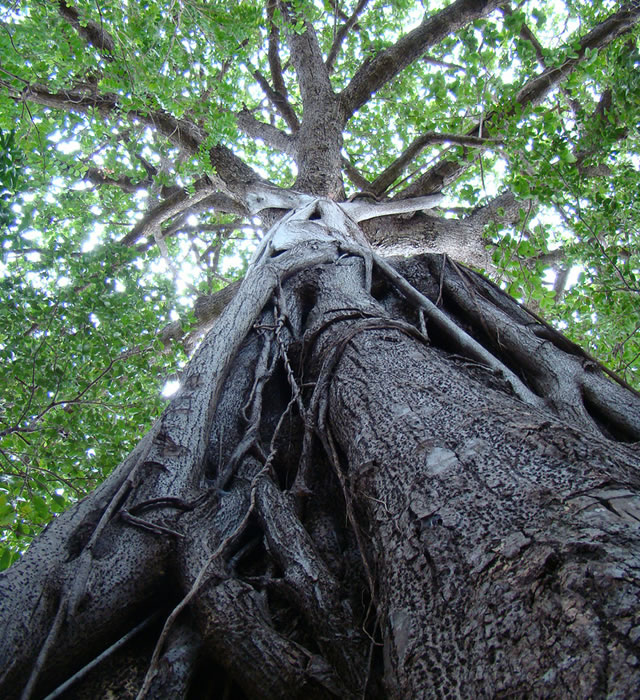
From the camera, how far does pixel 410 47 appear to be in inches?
223

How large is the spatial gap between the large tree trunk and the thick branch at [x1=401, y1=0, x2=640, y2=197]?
2974 mm

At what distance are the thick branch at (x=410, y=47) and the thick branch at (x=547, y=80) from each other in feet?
3.71

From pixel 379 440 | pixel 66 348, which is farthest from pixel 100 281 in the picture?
pixel 379 440

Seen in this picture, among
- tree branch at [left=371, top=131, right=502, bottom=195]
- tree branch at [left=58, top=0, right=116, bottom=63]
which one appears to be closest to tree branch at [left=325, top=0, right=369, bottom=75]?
tree branch at [left=371, top=131, right=502, bottom=195]

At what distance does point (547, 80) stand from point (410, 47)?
1527mm

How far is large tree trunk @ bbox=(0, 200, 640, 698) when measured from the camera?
88cm

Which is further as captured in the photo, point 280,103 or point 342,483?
point 280,103

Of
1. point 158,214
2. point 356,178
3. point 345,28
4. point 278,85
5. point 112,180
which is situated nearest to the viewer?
point 158,214

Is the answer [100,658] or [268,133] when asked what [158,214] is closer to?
[268,133]

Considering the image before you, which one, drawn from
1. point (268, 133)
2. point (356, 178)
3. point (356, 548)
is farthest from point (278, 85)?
point (356, 548)

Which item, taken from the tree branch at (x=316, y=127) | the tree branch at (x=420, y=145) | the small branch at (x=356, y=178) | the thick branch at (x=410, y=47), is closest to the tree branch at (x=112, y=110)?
the tree branch at (x=316, y=127)

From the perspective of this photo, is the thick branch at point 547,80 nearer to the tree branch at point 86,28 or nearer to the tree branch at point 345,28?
the tree branch at point 345,28

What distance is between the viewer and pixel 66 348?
3318mm

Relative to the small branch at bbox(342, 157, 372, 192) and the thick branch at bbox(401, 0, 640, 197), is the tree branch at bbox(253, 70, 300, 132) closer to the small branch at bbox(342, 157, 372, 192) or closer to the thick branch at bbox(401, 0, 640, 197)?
the small branch at bbox(342, 157, 372, 192)
